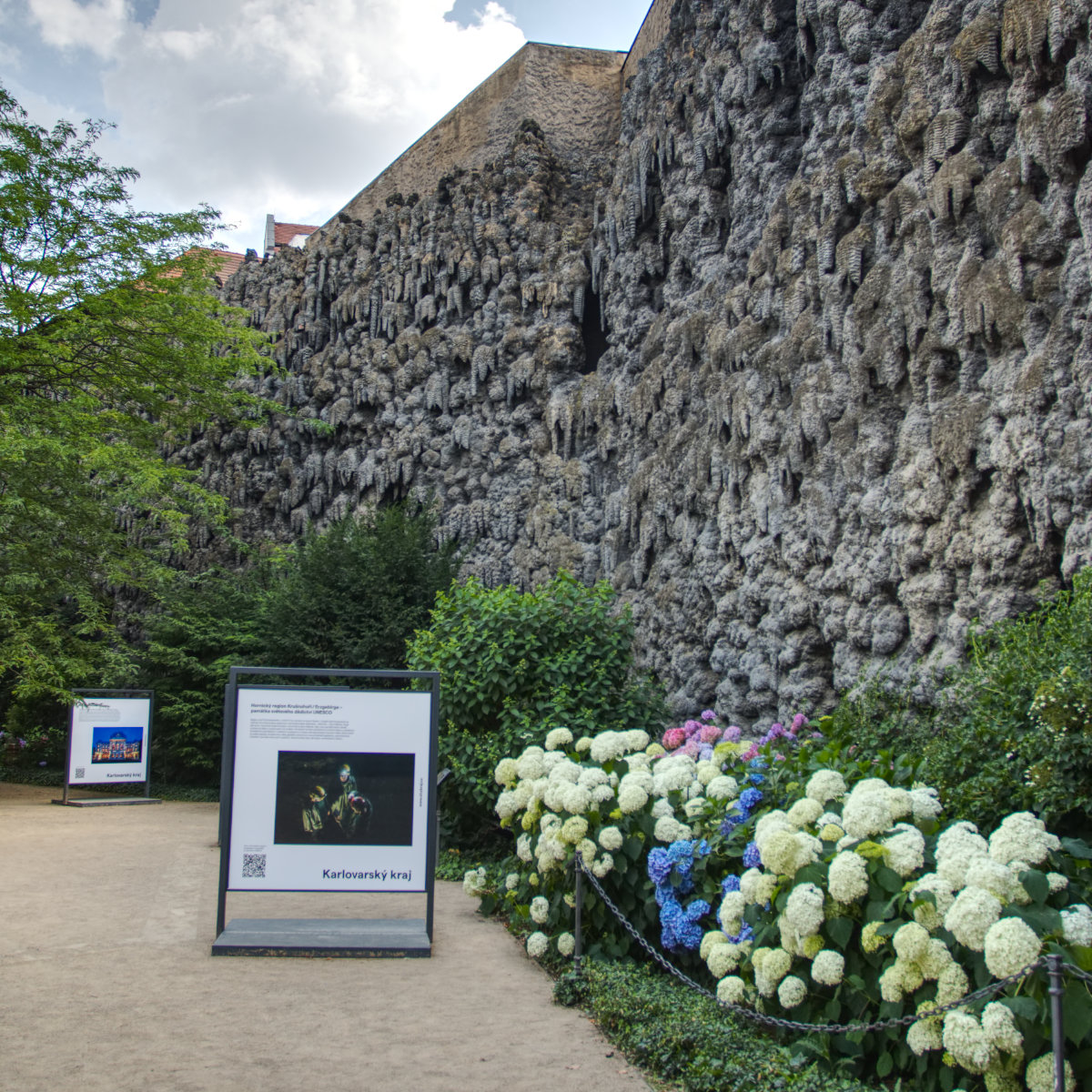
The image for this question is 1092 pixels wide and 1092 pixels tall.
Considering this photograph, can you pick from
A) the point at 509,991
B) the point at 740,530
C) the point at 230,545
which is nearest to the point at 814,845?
the point at 509,991

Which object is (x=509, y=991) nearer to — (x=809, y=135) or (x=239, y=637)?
(x=809, y=135)

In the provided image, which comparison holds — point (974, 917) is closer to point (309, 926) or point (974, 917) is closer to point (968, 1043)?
point (968, 1043)

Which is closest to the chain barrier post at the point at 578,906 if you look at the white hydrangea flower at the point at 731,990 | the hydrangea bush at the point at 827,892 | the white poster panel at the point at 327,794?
the hydrangea bush at the point at 827,892

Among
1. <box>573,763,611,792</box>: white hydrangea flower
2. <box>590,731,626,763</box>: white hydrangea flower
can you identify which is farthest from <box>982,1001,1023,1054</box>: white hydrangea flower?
<box>590,731,626,763</box>: white hydrangea flower

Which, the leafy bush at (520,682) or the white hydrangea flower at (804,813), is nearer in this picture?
the white hydrangea flower at (804,813)

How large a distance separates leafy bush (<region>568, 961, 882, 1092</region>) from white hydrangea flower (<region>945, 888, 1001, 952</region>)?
72cm

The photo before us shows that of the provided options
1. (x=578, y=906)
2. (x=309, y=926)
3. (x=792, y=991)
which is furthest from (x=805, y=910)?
(x=309, y=926)

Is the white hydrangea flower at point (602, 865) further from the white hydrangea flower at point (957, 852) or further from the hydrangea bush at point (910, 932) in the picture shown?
the white hydrangea flower at point (957, 852)

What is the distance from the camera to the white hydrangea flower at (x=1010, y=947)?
2850 millimetres

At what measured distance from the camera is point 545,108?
60.0 feet

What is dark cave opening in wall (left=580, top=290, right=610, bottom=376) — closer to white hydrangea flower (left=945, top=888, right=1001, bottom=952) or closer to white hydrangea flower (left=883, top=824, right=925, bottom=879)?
white hydrangea flower (left=883, top=824, right=925, bottom=879)

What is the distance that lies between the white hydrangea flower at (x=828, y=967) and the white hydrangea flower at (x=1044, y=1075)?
0.76 meters

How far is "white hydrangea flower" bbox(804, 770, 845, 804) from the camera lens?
4473 mm

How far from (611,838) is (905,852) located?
6.44 feet
